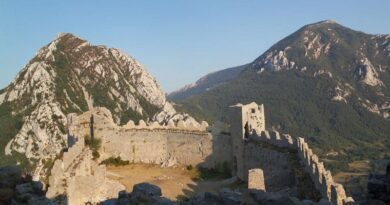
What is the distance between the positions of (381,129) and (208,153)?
543 ft

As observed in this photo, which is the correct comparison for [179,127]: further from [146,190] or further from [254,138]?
[146,190]

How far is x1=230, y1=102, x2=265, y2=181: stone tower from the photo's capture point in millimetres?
34062

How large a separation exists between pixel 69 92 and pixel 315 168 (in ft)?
267

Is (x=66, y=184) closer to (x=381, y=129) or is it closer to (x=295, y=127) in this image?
(x=295, y=127)

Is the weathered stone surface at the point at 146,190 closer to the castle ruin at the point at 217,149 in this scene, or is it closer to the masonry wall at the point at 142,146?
the castle ruin at the point at 217,149

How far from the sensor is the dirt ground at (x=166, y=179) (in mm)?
31594

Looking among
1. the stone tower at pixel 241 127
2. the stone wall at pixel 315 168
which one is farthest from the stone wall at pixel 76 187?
the stone wall at pixel 315 168

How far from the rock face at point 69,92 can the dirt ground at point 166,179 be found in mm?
43230

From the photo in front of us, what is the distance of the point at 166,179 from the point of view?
34781 mm

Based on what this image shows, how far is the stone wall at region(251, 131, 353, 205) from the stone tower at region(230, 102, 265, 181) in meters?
0.89

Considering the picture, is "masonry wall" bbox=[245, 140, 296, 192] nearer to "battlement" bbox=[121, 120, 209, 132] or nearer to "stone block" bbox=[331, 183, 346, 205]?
"stone block" bbox=[331, 183, 346, 205]

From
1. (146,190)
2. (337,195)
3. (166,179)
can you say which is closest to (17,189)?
(146,190)

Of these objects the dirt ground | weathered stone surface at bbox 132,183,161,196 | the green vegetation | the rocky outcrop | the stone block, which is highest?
the rocky outcrop

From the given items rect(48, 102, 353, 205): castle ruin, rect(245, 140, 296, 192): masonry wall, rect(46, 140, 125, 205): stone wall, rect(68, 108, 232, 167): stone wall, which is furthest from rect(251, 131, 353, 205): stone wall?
rect(46, 140, 125, 205): stone wall
